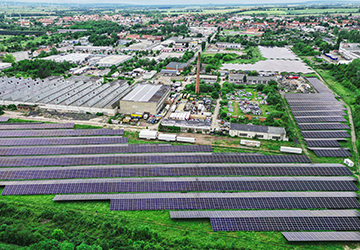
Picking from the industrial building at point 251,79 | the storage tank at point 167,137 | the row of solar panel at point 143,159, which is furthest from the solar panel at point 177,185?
the industrial building at point 251,79

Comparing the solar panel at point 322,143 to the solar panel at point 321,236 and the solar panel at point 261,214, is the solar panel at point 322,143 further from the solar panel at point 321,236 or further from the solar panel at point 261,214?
the solar panel at point 321,236

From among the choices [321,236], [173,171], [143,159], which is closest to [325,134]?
[321,236]

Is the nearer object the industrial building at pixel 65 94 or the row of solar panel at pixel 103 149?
the row of solar panel at pixel 103 149

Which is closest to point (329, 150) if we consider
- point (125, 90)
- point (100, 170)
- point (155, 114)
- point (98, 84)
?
point (155, 114)

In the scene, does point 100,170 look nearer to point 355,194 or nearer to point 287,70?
point 355,194

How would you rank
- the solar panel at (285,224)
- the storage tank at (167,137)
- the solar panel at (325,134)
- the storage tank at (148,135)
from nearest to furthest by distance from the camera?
the solar panel at (285,224), the storage tank at (167,137), the storage tank at (148,135), the solar panel at (325,134)

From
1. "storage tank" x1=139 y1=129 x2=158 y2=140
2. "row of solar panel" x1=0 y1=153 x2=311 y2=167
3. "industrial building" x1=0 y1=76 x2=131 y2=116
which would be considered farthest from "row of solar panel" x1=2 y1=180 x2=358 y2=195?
"industrial building" x1=0 y1=76 x2=131 y2=116

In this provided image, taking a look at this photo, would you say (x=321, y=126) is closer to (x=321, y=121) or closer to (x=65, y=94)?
(x=321, y=121)
